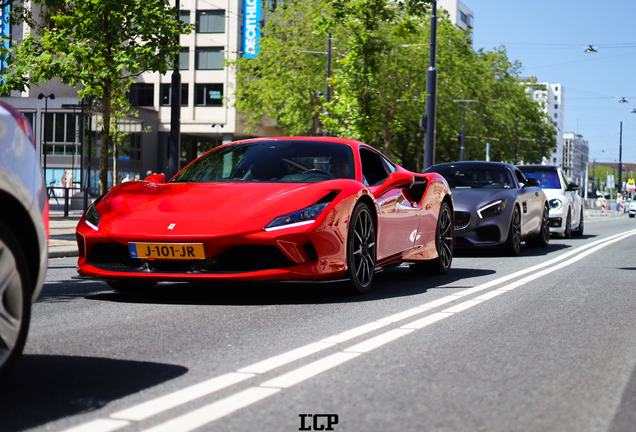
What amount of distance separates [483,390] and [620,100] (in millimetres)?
66281

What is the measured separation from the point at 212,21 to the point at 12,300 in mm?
56049

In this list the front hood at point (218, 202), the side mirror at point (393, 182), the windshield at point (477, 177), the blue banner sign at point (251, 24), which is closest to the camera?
the front hood at point (218, 202)

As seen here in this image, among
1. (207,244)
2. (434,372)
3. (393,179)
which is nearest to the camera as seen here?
(434,372)

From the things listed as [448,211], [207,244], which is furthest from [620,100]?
[207,244]

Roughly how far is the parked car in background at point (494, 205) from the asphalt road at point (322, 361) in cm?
452

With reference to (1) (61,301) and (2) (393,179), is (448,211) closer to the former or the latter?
(2) (393,179)

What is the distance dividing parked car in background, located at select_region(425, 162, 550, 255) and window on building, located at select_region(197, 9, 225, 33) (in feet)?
148

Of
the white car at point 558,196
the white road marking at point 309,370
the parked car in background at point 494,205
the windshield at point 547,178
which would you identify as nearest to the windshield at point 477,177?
the parked car in background at point 494,205

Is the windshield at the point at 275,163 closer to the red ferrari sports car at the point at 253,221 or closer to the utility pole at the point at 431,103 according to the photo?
the red ferrari sports car at the point at 253,221

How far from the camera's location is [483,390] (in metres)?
3.84

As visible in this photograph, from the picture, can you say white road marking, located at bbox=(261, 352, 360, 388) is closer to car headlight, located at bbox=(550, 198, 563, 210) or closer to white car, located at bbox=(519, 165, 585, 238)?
white car, located at bbox=(519, 165, 585, 238)

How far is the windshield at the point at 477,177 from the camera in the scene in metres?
13.6

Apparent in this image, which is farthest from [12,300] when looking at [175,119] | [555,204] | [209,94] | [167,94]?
[167,94]

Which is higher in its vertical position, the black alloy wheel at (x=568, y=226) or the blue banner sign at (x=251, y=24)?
the blue banner sign at (x=251, y=24)
